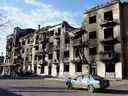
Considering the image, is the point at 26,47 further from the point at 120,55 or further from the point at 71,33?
the point at 120,55

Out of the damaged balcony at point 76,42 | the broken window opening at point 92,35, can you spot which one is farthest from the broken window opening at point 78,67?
the broken window opening at point 92,35

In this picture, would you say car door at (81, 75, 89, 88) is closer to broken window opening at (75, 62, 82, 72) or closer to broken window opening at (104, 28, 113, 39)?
broken window opening at (104, 28, 113, 39)

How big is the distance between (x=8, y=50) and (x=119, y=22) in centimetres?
4590

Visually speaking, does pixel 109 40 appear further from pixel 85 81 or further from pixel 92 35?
pixel 85 81

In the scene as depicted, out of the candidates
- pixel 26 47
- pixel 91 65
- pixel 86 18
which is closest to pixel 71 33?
pixel 86 18

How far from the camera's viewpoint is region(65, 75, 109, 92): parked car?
822 inches

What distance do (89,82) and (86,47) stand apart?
26.0 m

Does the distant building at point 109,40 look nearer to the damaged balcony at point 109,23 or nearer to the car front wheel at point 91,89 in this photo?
the damaged balcony at point 109,23

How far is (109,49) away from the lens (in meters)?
42.4

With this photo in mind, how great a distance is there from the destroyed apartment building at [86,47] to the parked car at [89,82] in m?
18.2

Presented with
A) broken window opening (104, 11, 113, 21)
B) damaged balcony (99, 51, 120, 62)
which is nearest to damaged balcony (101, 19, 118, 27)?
broken window opening (104, 11, 113, 21)

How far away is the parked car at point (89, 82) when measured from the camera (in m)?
20.9

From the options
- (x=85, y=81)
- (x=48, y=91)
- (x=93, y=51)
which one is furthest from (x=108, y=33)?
(x=48, y=91)

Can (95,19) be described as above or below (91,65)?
above
